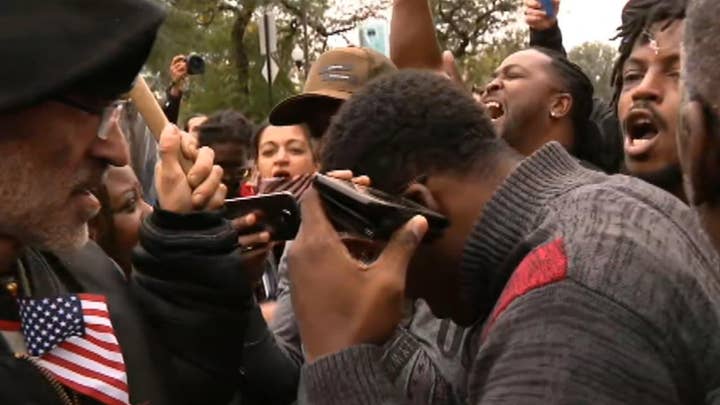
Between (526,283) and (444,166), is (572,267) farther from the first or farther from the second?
(444,166)

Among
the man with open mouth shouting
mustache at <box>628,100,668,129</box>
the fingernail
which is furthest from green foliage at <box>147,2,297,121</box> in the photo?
the fingernail

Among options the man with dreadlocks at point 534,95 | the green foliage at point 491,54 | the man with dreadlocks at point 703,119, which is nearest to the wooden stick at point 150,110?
the man with dreadlocks at point 703,119

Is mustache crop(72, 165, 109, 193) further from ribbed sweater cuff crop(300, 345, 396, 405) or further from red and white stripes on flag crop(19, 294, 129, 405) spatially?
ribbed sweater cuff crop(300, 345, 396, 405)

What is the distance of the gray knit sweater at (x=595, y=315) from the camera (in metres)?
1.62

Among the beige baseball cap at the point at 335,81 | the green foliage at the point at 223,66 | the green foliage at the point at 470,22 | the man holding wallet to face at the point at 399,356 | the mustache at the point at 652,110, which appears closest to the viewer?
the man holding wallet to face at the point at 399,356

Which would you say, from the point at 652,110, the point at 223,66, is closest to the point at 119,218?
the point at 652,110

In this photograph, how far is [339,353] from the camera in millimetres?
1974

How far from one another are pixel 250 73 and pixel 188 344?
29274 mm

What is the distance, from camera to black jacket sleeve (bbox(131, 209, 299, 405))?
7.56 feet

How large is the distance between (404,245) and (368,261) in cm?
11

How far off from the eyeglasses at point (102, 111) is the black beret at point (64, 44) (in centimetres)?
3

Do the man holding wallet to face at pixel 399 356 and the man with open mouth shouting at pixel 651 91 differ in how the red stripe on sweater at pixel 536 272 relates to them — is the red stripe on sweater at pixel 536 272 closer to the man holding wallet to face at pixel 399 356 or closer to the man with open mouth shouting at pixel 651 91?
the man holding wallet to face at pixel 399 356

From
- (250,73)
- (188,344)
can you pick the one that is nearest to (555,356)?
(188,344)

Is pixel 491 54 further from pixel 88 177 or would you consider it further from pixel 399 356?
pixel 88 177
